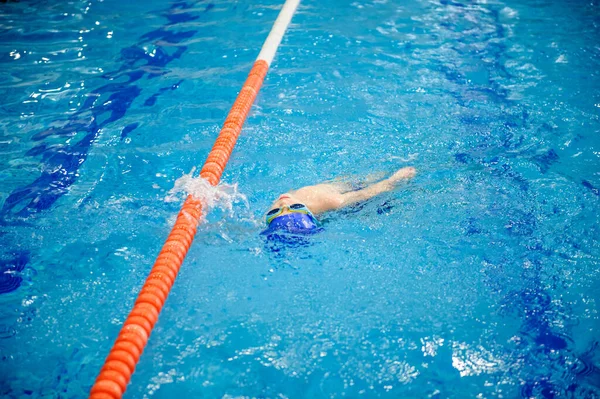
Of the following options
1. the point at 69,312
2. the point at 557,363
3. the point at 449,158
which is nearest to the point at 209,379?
the point at 69,312

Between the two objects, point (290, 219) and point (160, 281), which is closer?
point (160, 281)

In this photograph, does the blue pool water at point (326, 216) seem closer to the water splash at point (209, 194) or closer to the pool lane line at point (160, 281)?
the water splash at point (209, 194)

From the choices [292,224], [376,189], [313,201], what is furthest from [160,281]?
[376,189]

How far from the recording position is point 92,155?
14.0 ft

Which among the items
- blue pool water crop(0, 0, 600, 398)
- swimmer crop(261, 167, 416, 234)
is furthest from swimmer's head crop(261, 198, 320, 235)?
blue pool water crop(0, 0, 600, 398)

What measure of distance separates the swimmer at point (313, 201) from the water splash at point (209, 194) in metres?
0.35

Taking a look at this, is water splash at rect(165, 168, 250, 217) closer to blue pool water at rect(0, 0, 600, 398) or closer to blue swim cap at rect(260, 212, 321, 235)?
blue pool water at rect(0, 0, 600, 398)

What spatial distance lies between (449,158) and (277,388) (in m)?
2.51

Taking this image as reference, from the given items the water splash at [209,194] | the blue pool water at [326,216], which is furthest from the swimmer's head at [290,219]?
the water splash at [209,194]

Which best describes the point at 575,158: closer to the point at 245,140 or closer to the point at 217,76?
the point at 245,140

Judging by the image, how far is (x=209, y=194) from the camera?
340 cm

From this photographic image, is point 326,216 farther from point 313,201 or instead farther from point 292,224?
point 292,224

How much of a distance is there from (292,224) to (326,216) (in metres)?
0.52

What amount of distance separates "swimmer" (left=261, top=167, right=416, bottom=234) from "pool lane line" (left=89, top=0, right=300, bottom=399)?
20.8 inches
